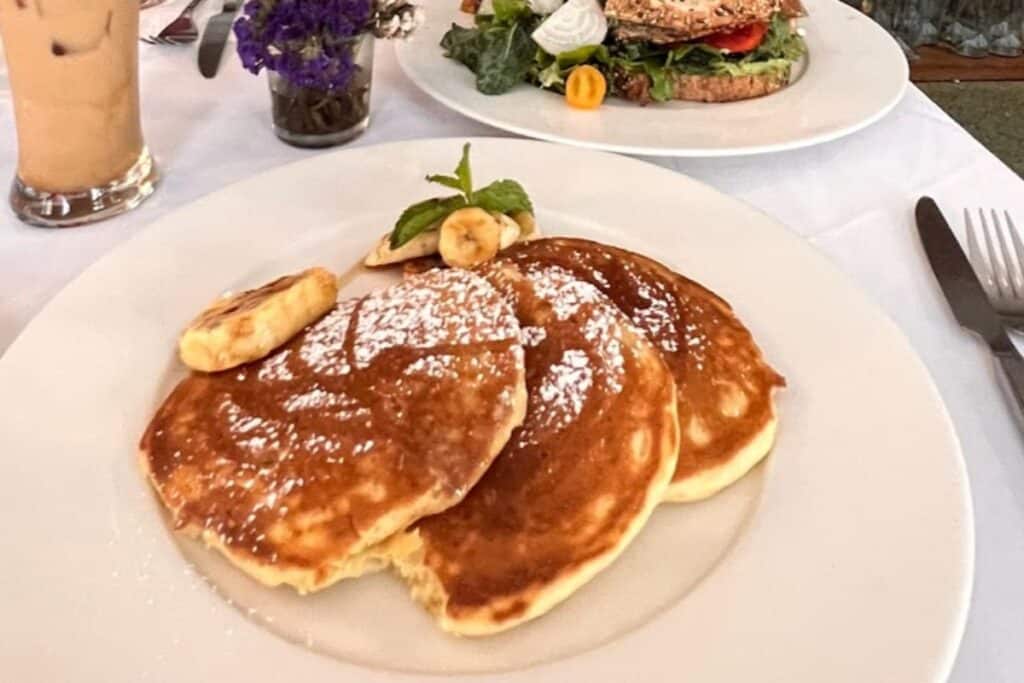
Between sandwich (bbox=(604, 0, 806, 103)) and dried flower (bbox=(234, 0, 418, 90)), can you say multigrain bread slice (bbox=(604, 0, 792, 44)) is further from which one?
dried flower (bbox=(234, 0, 418, 90))

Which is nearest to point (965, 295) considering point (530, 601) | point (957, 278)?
point (957, 278)

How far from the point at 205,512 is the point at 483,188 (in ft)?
2.59

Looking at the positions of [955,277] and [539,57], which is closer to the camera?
[955,277]

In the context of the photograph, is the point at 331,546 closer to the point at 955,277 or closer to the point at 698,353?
the point at 698,353

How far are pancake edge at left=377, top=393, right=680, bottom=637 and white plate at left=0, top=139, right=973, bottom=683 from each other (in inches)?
0.9

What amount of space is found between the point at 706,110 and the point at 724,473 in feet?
3.76

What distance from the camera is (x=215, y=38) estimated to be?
237cm

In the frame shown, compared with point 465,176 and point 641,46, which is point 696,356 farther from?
point 641,46

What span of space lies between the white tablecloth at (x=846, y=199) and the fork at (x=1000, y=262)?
0.07 m

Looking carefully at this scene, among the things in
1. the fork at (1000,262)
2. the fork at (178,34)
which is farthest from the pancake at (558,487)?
the fork at (178,34)

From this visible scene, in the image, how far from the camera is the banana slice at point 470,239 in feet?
5.15

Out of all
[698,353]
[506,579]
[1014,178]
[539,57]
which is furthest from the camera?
[539,57]

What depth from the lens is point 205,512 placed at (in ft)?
3.86

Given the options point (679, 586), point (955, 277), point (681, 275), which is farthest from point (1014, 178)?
point (679, 586)
